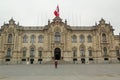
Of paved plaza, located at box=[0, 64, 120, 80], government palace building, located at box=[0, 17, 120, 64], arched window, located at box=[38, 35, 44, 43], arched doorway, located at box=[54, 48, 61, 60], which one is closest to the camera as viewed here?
paved plaza, located at box=[0, 64, 120, 80]

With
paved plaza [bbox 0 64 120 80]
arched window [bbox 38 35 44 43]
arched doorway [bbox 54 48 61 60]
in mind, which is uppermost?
arched window [bbox 38 35 44 43]

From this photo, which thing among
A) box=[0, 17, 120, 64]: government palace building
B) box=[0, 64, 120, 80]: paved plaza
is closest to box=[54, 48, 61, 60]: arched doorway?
box=[0, 17, 120, 64]: government palace building

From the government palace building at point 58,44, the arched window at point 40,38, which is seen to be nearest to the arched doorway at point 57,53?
the government palace building at point 58,44

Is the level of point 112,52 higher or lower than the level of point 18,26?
lower

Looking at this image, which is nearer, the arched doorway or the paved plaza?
the paved plaza

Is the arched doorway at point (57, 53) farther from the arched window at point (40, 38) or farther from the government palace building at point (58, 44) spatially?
the arched window at point (40, 38)

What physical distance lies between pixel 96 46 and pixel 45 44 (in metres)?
18.1

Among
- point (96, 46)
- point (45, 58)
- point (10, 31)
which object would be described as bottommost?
point (45, 58)

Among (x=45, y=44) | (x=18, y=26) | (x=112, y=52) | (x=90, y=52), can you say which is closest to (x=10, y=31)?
(x=18, y=26)

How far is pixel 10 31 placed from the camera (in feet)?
183

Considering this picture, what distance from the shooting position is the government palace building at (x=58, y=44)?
54.7 metres

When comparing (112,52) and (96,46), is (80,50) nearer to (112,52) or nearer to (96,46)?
(96,46)

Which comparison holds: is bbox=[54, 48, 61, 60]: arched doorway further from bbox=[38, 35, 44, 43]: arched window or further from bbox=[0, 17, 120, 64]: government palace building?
bbox=[38, 35, 44, 43]: arched window

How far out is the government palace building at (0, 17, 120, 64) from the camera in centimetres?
5469
